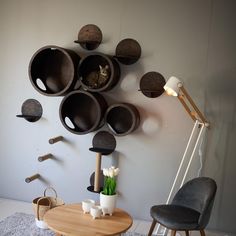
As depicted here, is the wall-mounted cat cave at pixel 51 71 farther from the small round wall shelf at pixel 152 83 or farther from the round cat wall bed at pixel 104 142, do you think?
the small round wall shelf at pixel 152 83

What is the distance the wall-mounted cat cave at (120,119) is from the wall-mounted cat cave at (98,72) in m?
0.26

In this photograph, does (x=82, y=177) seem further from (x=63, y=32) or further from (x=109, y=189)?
(x=63, y=32)

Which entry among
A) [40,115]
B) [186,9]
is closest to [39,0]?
[40,115]

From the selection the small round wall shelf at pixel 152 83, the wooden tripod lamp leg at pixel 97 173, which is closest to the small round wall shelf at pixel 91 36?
the small round wall shelf at pixel 152 83

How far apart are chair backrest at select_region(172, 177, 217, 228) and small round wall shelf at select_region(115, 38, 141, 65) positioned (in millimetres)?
1372

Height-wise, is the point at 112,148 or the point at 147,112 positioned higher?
the point at 147,112

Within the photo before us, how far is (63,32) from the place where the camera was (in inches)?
148

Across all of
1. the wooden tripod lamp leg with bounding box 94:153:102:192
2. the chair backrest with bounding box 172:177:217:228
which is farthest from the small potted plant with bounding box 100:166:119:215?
the wooden tripod lamp leg with bounding box 94:153:102:192

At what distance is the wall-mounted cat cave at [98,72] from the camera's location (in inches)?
136

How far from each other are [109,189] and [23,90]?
5.92ft

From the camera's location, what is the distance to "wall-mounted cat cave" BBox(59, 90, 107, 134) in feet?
11.8

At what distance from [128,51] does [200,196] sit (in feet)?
5.29

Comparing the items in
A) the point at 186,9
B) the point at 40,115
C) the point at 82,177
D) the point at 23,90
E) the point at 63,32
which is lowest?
the point at 82,177

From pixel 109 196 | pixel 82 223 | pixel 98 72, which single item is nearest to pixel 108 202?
pixel 109 196
